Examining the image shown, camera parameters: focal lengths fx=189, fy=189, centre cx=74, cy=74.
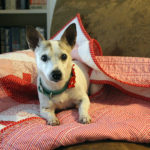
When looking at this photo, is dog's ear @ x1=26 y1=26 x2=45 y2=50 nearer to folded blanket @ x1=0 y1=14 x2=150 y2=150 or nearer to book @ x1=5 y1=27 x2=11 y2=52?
folded blanket @ x1=0 y1=14 x2=150 y2=150

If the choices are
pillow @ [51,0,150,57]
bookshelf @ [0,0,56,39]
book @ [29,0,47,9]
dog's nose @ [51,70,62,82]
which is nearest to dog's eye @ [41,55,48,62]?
dog's nose @ [51,70,62,82]

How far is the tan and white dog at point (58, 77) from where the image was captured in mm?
957

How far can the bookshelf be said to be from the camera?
1.95 m

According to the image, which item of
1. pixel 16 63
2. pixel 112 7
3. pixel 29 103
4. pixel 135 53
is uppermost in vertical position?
pixel 112 7

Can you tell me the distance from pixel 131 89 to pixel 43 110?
50cm

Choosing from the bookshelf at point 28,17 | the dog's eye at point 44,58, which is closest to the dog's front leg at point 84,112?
the dog's eye at point 44,58

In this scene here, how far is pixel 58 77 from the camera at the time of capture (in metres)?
0.91

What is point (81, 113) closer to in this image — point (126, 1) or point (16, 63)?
point (16, 63)

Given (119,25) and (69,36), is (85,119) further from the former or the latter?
(119,25)

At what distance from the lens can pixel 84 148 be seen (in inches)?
23.0

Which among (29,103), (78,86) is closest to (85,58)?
(78,86)

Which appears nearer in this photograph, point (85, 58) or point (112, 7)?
point (85, 58)

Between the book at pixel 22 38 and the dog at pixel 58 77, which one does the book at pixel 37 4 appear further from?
the dog at pixel 58 77

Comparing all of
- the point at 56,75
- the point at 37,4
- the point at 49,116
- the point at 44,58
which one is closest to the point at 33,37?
the point at 44,58
